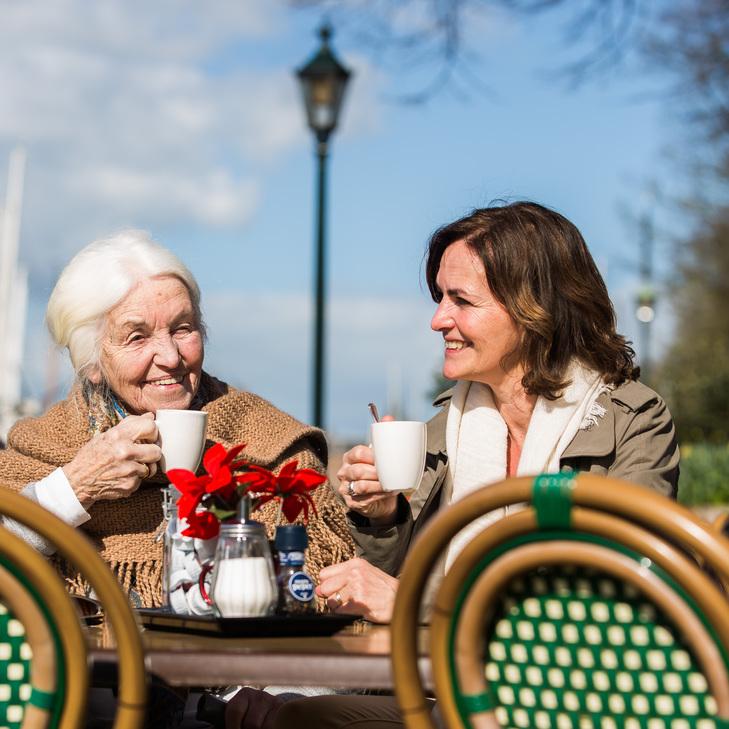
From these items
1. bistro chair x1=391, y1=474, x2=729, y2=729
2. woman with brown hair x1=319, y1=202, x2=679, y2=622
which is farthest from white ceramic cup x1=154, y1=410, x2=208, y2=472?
bistro chair x1=391, y1=474, x2=729, y2=729

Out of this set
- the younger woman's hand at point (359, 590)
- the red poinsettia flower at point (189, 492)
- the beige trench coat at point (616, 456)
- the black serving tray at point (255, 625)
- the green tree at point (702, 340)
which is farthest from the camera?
the green tree at point (702, 340)

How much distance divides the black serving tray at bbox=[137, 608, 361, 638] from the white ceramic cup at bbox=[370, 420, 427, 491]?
1.33 ft

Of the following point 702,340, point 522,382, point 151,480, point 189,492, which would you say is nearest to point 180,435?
point 189,492

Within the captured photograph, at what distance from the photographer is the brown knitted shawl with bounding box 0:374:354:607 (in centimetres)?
Answer: 332

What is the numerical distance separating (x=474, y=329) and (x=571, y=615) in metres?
1.68

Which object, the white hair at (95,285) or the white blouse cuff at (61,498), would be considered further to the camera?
the white hair at (95,285)

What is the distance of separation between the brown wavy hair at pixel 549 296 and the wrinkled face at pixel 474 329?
3 centimetres

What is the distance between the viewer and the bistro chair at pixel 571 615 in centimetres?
166

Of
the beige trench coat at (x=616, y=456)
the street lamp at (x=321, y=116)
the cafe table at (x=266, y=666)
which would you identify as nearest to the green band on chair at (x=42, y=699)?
the cafe table at (x=266, y=666)

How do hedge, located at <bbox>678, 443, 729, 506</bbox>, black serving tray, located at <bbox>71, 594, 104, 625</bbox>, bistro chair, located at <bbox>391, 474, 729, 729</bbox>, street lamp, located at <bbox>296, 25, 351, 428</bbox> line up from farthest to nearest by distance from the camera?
hedge, located at <bbox>678, 443, 729, 506</bbox> → street lamp, located at <bbox>296, 25, 351, 428</bbox> → black serving tray, located at <bbox>71, 594, 104, 625</bbox> → bistro chair, located at <bbox>391, 474, 729, 729</bbox>

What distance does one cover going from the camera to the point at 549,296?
343cm

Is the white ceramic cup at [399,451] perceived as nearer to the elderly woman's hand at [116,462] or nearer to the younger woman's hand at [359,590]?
the younger woman's hand at [359,590]

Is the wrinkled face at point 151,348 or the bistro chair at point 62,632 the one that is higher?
the wrinkled face at point 151,348

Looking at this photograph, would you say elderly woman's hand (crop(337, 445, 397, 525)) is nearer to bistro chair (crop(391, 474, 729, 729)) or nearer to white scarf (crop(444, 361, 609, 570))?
white scarf (crop(444, 361, 609, 570))
